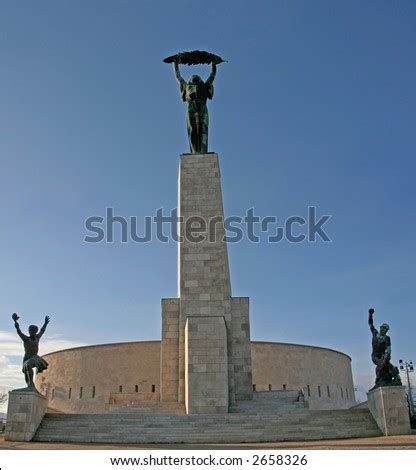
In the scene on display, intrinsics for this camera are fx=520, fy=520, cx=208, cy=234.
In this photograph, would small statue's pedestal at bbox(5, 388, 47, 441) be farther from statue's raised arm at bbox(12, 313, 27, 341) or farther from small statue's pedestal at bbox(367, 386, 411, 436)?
small statue's pedestal at bbox(367, 386, 411, 436)

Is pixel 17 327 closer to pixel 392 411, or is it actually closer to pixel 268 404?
→ pixel 268 404

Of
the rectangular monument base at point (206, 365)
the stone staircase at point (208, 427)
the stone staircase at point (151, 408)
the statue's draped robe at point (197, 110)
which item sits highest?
the statue's draped robe at point (197, 110)

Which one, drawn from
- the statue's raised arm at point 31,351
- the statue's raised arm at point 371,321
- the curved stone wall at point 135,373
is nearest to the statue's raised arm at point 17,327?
the statue's raised arm at point 31,351

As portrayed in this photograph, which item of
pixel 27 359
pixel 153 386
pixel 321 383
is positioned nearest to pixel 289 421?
pixel 27 359

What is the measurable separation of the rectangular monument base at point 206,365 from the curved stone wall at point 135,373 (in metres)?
13.1

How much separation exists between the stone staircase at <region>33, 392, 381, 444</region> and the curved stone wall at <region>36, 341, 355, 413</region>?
1523 centimetres

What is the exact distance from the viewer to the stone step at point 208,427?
12625mm

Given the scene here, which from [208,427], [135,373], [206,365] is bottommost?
[208,427]

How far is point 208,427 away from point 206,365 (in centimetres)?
358

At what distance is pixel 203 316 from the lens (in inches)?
691

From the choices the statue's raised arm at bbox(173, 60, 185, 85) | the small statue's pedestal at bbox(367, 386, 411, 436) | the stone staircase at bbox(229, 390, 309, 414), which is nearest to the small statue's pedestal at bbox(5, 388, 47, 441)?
the stone staircase at bbox(229, 390, 309, 414)

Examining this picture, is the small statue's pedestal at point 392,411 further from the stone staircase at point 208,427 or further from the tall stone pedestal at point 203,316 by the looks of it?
the tall stone pedestal at point 203,316

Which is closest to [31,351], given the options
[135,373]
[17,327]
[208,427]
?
[17,327]

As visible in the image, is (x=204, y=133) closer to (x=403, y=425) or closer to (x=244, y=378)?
(x=244, y=378)
